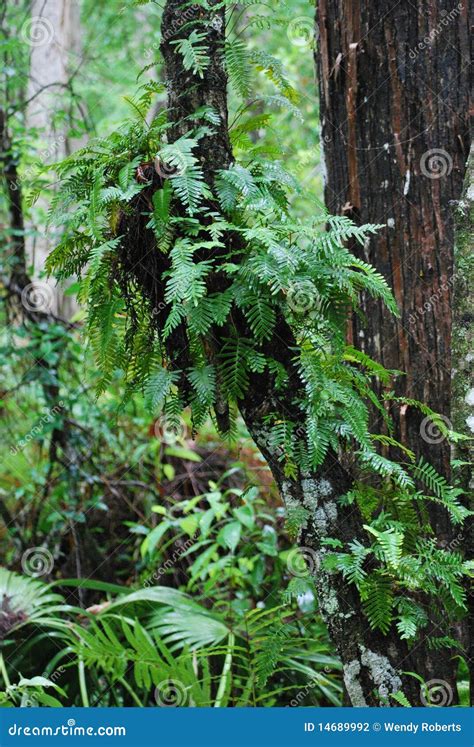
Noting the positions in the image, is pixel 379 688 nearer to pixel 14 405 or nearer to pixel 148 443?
pixel 148 443

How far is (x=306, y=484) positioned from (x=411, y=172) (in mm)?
1391

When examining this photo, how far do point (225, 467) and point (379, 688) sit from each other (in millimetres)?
3006

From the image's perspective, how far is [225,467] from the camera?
518 centimetres

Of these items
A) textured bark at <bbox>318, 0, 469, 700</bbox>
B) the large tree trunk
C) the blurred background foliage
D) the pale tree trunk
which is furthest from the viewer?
the pale tree trunk

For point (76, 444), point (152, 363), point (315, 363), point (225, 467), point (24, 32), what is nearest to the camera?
point (315, 363)

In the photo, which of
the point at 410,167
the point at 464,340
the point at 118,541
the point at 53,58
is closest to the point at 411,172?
the point at 410,167

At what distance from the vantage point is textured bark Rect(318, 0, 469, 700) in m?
2.87

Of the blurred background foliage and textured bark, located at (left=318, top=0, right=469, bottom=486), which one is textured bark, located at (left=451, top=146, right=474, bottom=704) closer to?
textured bark, located at (left=318, top=0, right=469, bottom=486)

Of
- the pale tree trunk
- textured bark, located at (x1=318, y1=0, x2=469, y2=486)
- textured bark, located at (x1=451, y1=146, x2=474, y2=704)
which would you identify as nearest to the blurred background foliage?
textured bark, located at (x1=318, y1=0, x2=469, y2=486)

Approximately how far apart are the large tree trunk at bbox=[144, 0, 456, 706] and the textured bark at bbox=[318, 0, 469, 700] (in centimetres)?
64

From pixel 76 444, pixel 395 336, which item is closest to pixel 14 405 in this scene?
pixel 76 444

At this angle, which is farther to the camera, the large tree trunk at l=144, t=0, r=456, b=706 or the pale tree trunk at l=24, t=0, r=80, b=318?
the pale tree trunk at l=24, t=0, r=80, b=318

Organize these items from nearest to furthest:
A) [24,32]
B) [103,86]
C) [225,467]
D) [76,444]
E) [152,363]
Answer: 1. [152,363]
2. [76,444]
3. [225,467]
4. [24,32]
5. [103,86]

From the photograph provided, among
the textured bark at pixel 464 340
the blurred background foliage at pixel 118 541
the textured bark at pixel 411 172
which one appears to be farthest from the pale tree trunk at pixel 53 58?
the textured bark at pixel 464 340
